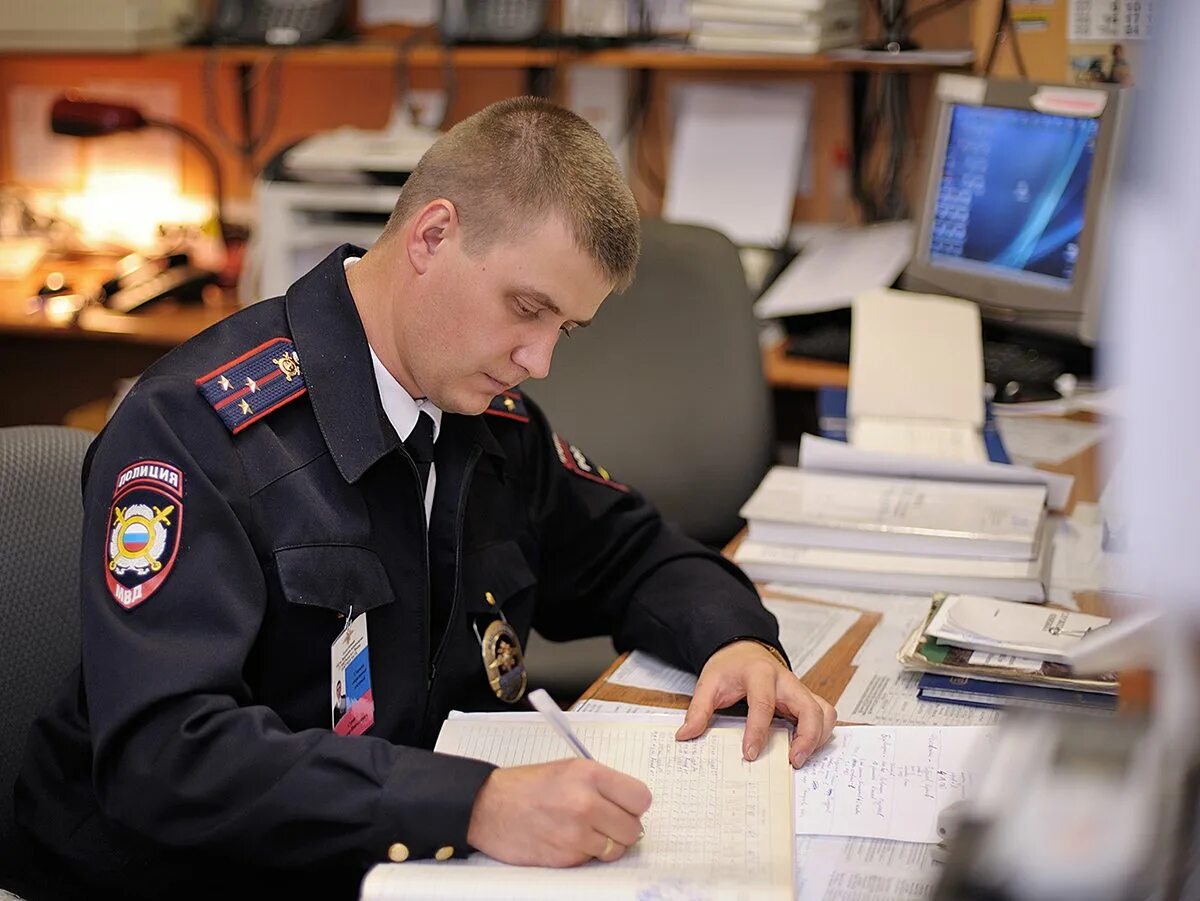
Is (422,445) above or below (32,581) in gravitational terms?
above

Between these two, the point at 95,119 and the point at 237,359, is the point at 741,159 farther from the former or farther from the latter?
the point at 237,359

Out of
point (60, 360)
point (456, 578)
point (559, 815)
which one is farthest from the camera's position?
point (60, 360)

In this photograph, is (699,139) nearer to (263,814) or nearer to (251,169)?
(251,169)

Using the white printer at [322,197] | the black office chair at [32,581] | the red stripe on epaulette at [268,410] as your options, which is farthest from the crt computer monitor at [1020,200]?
the black office chair at [32,581]

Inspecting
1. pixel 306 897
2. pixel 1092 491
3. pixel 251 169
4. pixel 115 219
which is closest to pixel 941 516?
pixel 1092 491

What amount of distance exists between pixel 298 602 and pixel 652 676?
14.6 inches

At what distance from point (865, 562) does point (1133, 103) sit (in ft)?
3.31

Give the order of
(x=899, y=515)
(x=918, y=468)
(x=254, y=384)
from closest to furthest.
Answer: (x=254, y=384)
(x=899, y=515)
(x=918, y=468)

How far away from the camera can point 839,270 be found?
2582 millimetres

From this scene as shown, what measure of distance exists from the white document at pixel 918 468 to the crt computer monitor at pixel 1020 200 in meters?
0.58

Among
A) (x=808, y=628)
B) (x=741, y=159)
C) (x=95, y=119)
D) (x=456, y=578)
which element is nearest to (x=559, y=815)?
(x=456, y=578)

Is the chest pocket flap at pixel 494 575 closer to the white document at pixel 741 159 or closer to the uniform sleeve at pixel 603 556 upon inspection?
the uniform sleeve at pixel 603 556

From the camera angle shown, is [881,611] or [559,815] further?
[881,611]

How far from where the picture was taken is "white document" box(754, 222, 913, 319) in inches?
96.4
